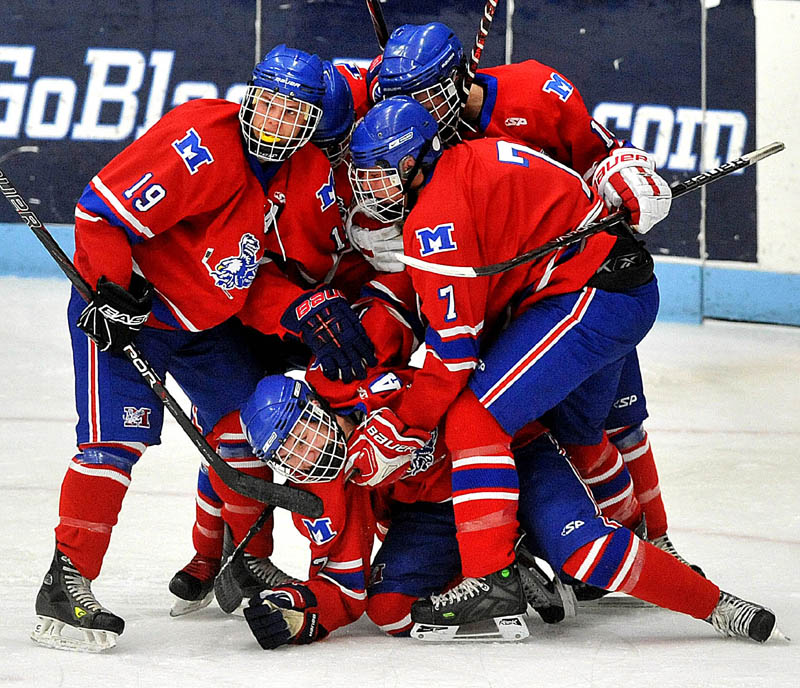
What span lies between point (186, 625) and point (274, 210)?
0.92 metres

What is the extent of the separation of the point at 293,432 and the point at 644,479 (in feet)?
3.34

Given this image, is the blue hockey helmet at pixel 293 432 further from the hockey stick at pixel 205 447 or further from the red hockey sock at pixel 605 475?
the red hockey sock at pixel 605 475

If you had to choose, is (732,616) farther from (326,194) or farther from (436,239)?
(326,194)

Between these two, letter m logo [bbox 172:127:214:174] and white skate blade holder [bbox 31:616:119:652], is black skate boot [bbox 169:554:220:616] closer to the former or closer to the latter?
white skate blade holder [bbox 31:616:119:652]

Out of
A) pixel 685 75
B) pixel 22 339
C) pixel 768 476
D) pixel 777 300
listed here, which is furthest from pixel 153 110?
pixel 768 476

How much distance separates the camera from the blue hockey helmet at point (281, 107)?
2.63 metres

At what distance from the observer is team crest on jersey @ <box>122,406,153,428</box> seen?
270cm

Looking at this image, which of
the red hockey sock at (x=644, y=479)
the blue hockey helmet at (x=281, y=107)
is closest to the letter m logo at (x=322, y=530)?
the blue hockey helmet at (x=281, y=107)

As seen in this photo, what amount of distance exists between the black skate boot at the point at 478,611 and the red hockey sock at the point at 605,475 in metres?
0.43

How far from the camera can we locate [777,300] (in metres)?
6.18

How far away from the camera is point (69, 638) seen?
8.41 feet

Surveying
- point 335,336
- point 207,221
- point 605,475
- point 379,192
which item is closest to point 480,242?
point 379,192

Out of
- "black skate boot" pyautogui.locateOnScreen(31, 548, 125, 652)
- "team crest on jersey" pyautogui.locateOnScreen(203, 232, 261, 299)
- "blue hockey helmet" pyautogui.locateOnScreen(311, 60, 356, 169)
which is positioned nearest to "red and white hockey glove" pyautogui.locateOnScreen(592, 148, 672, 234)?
"blue hockey helmet" pyautogui.locateOnScreen(311, 60, 356, 169)

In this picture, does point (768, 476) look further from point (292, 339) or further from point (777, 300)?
point (777, 300)
